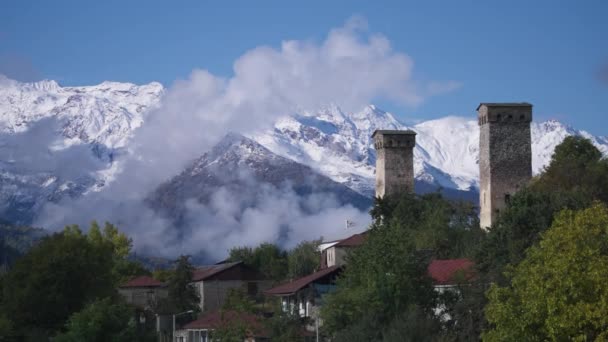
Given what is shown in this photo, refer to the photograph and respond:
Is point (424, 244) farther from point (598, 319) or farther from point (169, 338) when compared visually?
point (598, 319)

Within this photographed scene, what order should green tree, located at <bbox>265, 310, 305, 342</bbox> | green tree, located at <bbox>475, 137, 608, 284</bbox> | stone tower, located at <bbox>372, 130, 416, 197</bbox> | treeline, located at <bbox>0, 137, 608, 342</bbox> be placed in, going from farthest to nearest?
stone tower, located at <bbox>372, 130, 416, 197</bbox>, green tree, located at <bbox>265, 310, 305, 342</bbox>, green tree, located at <bbox>475, 137, 608, 284</bbox>, treeline, located at <bbox>0, 137, 608, 342</bbox>

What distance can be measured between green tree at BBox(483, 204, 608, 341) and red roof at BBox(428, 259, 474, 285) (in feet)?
57.1

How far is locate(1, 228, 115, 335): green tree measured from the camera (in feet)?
259

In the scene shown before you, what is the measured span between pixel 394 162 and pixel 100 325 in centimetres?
3823

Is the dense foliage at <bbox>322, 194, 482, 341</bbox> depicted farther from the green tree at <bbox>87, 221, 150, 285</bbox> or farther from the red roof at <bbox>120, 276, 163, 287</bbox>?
the green tree at <bbox>87, 221, 150, 285</bbox>

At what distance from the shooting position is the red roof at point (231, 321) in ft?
237

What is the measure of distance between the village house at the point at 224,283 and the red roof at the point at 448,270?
106ft

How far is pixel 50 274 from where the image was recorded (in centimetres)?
7981

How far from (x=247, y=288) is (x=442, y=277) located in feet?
123

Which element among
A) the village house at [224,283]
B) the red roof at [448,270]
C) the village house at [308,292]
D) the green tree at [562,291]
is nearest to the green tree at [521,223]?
the red roof at [448,270]

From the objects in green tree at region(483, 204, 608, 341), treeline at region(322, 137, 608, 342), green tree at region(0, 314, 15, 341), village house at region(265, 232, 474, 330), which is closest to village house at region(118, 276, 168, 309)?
treeline at region(322, 137, 608, 342)

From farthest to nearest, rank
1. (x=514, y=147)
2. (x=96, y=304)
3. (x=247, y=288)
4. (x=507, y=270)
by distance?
(x=247, y=288) < (x=514, y=147) < (x=96, y=304) < (x=507, y=270)

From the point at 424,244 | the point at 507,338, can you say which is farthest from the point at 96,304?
the point at 507,338

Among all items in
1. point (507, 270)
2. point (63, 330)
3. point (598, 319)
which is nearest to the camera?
point (598, 319)
